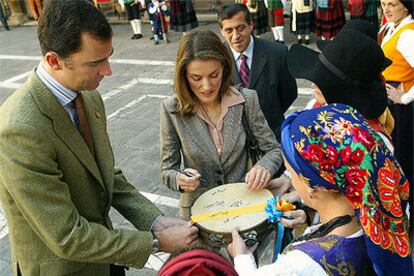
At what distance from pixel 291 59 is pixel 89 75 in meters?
1.41

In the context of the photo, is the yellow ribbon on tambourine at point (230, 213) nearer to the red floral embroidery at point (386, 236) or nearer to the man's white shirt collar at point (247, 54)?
the red floral embroidery at point (386, 236)

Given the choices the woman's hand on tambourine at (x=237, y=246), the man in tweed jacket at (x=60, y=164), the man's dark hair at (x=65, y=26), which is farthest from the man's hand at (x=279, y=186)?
the man's dark hair at (x=65, y=26)

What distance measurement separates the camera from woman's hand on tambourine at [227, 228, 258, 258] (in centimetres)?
200

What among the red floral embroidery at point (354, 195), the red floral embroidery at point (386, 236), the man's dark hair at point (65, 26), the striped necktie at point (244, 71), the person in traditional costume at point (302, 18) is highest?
the man's dark hair at point (65, 26)

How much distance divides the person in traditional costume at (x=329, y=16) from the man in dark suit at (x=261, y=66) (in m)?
5.64

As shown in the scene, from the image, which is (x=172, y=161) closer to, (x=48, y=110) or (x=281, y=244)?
(x=281, y=244)

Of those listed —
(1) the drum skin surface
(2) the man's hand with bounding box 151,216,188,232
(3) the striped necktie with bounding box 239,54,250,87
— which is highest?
(3) the striped necktie with bounding box 239,54,250,87

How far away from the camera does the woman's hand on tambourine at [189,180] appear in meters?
2.52

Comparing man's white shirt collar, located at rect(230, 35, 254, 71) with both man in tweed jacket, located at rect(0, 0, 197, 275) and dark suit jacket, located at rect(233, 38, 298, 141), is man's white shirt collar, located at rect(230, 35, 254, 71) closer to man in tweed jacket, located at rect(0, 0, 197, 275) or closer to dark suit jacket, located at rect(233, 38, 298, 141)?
dark suit jacket, located at rect(233, 38, 298, 141)

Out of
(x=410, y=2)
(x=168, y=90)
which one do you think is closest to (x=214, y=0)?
(x=168, y=90)

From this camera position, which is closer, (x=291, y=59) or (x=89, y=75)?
(x=89, y=75)

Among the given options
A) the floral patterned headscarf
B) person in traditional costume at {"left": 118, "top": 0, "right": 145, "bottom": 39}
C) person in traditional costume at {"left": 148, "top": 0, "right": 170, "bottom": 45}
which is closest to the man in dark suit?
the floral patterned headscarf

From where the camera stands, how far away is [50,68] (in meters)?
1.86

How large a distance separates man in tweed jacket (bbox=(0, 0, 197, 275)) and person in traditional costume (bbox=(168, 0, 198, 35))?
905 centimetres
